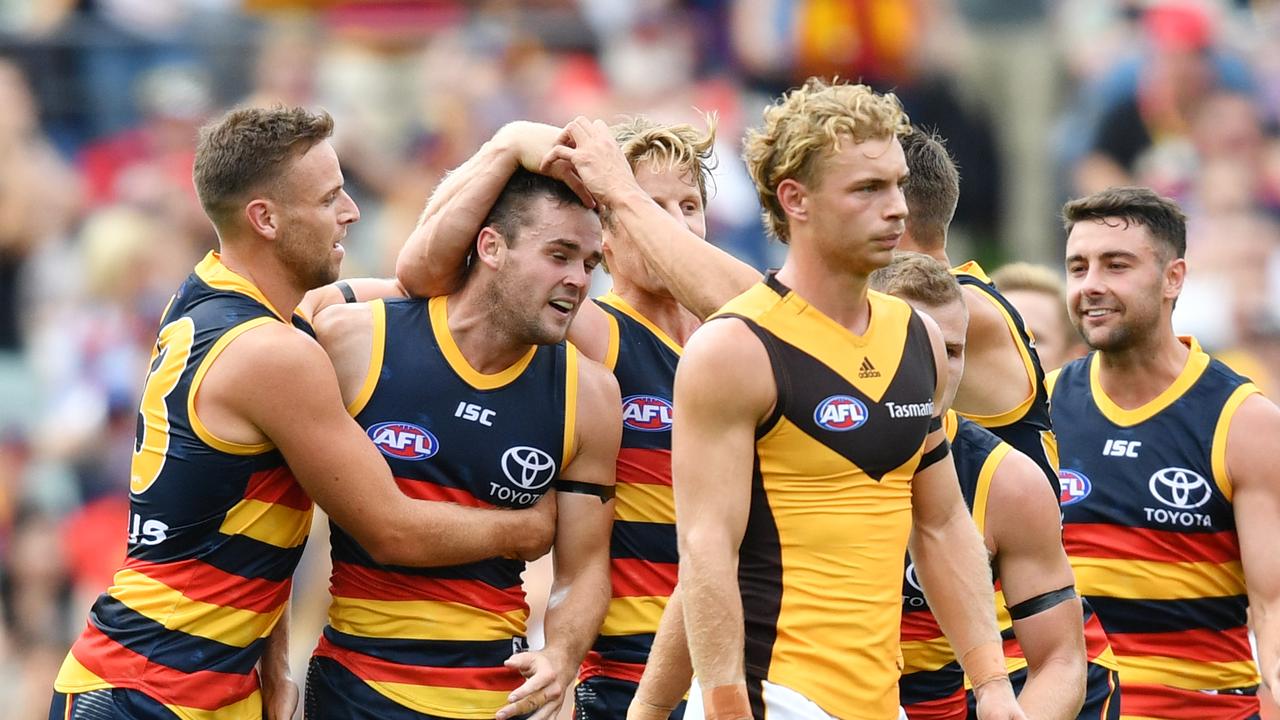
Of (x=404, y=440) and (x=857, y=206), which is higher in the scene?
(x=857, y=206)

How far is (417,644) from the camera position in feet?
17.4

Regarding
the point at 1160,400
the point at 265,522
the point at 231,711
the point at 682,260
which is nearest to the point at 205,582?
the point at 265,522

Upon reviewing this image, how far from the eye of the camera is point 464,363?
5.46 meters

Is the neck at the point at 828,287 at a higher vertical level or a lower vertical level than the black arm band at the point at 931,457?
higher

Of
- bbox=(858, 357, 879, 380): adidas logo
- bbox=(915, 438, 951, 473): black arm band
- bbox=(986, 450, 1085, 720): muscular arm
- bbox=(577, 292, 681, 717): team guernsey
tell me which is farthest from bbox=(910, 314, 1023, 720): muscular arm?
bbox=(577, 292, 681, 717): team guernsey

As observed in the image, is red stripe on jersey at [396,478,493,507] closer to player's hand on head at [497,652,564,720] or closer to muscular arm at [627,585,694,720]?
player's hand on head at [497,652,564,720]

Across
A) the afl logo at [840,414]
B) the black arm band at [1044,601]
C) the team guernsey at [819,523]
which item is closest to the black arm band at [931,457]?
the team guernsey at [819,523]

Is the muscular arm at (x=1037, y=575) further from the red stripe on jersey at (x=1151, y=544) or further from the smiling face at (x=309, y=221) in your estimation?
the smiling face at (x=309, y=221)

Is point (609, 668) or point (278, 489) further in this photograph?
point (609, 668)

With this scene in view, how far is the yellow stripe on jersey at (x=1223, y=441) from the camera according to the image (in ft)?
20.5

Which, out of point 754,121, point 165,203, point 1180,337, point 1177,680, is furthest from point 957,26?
point 1177,680

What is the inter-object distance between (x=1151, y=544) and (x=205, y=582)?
3357 mm

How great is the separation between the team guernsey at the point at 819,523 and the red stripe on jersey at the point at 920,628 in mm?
1161

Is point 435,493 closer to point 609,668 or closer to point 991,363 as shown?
point 609,668
